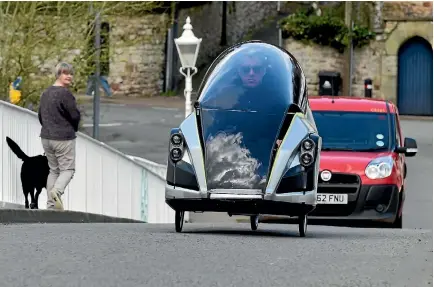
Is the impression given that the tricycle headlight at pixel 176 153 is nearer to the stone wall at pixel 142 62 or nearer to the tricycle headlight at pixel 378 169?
the tricycle headlight at pixel 378 169

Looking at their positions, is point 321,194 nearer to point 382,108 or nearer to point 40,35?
point 382,108

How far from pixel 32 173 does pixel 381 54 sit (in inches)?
1337

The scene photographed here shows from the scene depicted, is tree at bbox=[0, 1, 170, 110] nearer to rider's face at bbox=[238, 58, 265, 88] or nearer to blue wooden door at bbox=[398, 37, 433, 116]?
rider's face at bbox=[238, 58, 265, 88]

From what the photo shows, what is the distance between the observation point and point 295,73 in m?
15.0

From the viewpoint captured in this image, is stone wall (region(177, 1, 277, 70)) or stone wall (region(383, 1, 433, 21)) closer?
stone wall (region(383, 1, 433, 21))

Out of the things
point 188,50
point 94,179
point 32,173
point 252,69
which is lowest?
point 94,179

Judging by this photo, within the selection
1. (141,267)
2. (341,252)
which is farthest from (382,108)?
(141,267)

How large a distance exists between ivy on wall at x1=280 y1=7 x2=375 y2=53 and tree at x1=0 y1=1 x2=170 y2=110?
68.7ft

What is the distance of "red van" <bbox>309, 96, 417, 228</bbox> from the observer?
1872cm

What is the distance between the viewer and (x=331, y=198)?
18.7 meters

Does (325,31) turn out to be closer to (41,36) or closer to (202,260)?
(41,36)

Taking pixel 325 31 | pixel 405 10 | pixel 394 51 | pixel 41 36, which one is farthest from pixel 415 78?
pixel 41 36

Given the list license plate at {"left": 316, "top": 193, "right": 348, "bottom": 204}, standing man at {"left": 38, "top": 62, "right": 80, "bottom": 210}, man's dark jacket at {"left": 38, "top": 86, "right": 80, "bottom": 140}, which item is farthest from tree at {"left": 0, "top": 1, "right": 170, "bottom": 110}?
license plate at {"left": 316, "top": 193, "right": 348, "bottom": 204}

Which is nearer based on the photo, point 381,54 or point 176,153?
point 176,153
